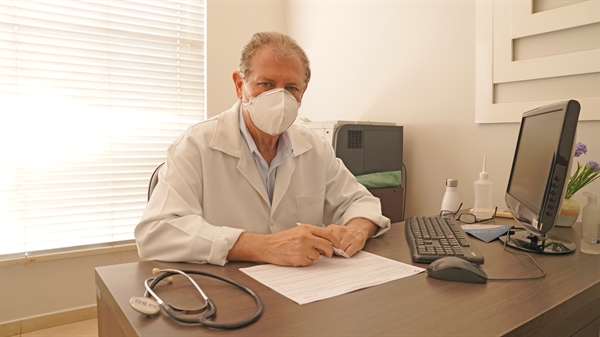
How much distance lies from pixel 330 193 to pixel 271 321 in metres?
0.93


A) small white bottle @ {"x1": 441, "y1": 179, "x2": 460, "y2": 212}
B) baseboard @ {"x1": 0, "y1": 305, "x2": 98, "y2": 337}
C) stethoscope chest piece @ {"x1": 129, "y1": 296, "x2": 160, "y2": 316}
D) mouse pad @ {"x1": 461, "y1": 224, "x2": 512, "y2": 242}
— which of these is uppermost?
small white bottle @ {"x1": 441, "y1": 179, "x2": 460, "y2": 212}

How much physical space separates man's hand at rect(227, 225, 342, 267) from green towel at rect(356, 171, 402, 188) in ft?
3.52

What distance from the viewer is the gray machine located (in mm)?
2000

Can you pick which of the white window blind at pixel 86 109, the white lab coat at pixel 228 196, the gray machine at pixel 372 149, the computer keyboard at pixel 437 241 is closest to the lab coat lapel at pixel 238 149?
the white lab coat at pixel 228 196

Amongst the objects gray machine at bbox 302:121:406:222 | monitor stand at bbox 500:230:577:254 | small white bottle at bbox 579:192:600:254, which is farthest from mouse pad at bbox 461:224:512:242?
gray machine at bbox 302:121:406:222

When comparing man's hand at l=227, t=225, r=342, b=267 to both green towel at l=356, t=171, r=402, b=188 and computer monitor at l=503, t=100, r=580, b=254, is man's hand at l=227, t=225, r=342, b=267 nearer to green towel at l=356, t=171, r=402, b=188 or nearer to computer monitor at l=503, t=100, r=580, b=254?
computer monitor at l=503, t=100, r=580, b=254

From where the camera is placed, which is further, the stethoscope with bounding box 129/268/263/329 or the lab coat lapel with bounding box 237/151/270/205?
the lab coat lapel with bounding box 237/151/270/205

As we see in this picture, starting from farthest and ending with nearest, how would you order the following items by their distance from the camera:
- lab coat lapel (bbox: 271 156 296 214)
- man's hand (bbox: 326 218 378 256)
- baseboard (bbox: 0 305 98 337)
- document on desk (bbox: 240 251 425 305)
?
baseboard (bbox: 0 305 98 337) < lab coat lapel (bbox: 271 156 296 214) < man's hand (bbox: 326 218 378 256) < document on desk (bbox: 240 251 425 305)

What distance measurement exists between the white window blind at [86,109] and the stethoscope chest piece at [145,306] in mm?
2022

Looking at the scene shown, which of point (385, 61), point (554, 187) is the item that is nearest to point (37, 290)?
point (385, 61)

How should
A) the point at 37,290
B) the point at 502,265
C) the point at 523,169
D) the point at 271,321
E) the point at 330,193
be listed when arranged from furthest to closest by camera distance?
the point at 37,290
the point at 330,193
the point at 523,169
the point at 502,265
the point at 271,321

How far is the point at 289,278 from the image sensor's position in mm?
841

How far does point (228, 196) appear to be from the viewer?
4.20 ft

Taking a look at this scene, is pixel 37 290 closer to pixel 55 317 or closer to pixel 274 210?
pixel 55 317
